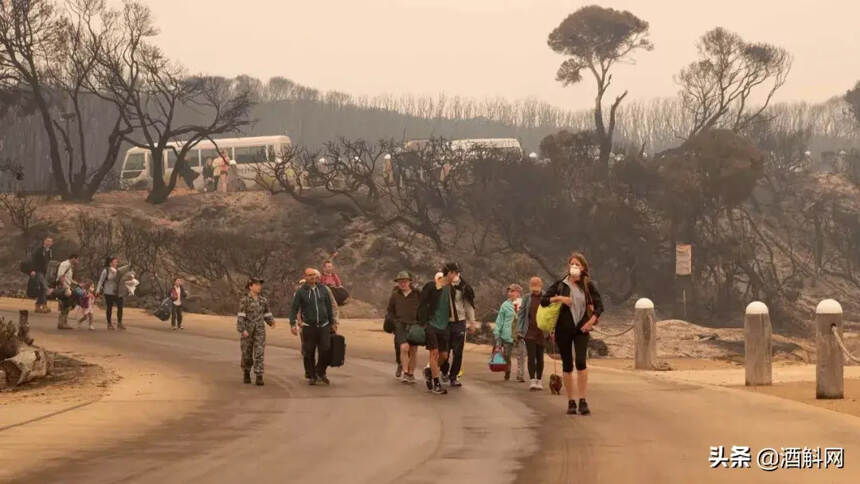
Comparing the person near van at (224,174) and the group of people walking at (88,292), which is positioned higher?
the person near van at (224,174)

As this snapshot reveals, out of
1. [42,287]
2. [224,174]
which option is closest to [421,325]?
[42,287]

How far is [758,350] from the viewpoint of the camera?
19.9 meters

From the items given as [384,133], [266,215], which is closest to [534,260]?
[266,215]

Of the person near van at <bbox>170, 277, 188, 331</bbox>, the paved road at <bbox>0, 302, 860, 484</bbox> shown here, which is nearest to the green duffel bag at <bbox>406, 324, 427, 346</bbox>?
the paved road at <bbox>0, 302, 860, 484</bbox>

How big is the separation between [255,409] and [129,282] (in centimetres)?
1847

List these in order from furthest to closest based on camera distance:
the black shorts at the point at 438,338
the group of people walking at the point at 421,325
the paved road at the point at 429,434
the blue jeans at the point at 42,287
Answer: the blue jeans at the point at 42,287
the group of people walking at the point at 421,325
the black shorts at the point at 438,338
the paved road at the point at 429,434

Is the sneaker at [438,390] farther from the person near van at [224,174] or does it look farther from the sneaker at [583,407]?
the person near van at [224,174]

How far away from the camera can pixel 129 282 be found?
1348 inches

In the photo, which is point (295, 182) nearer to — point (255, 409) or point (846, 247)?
point (846, 247)

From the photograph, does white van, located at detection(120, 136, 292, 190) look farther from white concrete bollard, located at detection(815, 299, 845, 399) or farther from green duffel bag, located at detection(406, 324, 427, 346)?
white concrete bollard, located at detection(815, 299, 845, 399)

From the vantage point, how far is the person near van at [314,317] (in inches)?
781

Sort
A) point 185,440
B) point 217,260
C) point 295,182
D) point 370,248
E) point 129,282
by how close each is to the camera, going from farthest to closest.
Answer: point 295,182, point 370,248, point 217,260, point 129,282, point 185,440

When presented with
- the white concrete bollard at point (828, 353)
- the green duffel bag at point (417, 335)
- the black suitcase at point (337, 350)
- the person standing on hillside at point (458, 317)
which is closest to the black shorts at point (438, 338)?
the person standing on hillside at point (458, 317)

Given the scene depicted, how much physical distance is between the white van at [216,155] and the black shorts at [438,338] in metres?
49.9
